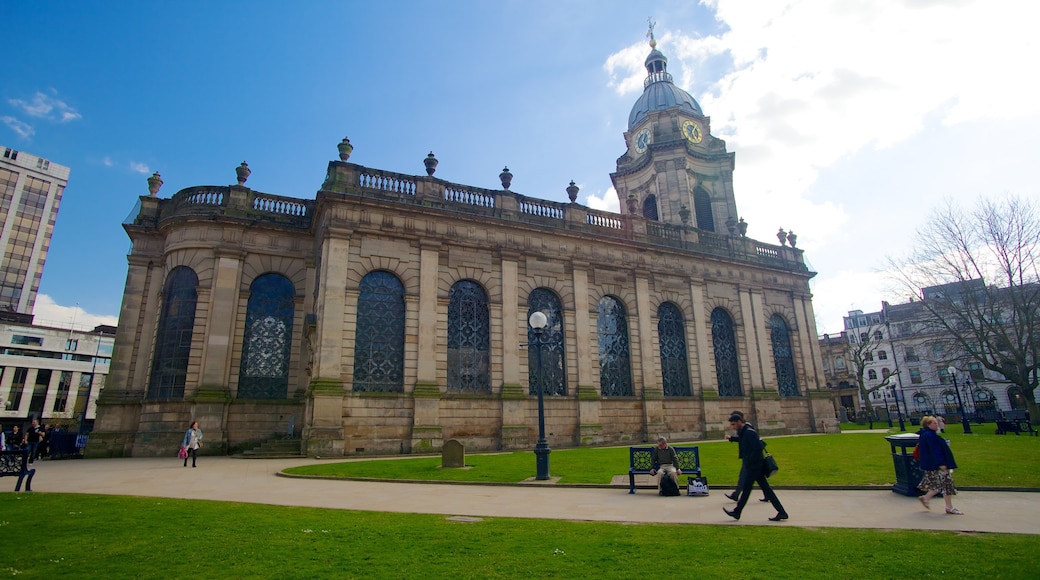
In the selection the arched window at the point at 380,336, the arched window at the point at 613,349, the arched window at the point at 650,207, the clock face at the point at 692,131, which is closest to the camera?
the arched window at the point at 380,336

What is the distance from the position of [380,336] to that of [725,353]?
2019 cm

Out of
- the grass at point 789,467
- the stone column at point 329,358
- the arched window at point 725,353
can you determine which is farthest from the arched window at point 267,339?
the arched window at point 725,353

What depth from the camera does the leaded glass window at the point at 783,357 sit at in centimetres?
3316

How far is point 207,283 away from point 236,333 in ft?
8.84

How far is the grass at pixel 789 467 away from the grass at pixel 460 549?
18.0ft

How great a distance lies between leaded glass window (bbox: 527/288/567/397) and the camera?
83.3ft

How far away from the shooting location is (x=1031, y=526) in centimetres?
716

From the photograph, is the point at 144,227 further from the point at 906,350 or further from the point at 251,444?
the point at 906,350

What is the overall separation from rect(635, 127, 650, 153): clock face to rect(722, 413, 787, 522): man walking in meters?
34.5

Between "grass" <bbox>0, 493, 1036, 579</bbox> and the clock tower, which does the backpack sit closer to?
"grass" <bbox>0, 493, 1036, 579</bbox>

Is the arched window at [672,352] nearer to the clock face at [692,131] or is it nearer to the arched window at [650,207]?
the arched window at [650,207]

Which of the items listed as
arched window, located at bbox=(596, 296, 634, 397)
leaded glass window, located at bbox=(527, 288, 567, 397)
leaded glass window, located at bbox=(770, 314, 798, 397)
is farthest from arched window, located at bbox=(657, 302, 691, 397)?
leaded glass window, located at bbox=(770, 314, 798, 397)

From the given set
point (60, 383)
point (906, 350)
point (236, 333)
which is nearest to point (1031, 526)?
point (236, 333)

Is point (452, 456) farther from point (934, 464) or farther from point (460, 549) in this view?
point (934, 464)
